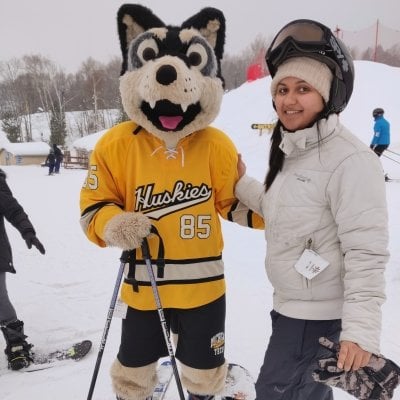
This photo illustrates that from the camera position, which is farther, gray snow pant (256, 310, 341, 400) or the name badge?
gray snow pant (256, 310, 341, 400)

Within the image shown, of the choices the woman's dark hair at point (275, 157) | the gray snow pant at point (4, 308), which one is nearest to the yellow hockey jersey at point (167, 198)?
the woman's dark hair at point (275, 157)

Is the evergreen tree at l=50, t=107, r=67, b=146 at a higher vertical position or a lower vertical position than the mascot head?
lower

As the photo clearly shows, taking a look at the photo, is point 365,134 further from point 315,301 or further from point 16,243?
point 315,301

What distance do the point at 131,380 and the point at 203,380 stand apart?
404 mm

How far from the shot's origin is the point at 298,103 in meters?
1.66

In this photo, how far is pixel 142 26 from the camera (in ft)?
6.42

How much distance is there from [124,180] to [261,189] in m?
0.74

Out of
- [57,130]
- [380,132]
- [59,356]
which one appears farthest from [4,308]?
[57,130]

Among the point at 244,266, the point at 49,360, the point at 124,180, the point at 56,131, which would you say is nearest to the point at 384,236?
the point at 124,180

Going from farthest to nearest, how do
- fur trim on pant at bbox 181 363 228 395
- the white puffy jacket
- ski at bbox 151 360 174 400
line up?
1. ski at bbox 151 360 174 400
2. fur trim on pant at bbox 181 363 228 395
3. the white puffy jacket

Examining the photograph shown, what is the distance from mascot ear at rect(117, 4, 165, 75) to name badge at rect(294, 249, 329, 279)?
132 cm

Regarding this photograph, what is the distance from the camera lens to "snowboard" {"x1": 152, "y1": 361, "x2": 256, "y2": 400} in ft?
8.20

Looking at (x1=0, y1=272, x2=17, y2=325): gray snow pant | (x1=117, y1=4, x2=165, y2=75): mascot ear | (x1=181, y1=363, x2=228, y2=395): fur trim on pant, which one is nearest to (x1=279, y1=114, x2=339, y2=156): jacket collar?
(x1=117, y1=4, x2=165, y2=75): mascot ear

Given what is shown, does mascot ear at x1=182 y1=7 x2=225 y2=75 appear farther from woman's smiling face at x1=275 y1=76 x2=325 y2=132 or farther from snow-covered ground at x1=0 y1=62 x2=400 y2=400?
snow-covered ground at x1=0 y1=62 x2=400 y2=400
